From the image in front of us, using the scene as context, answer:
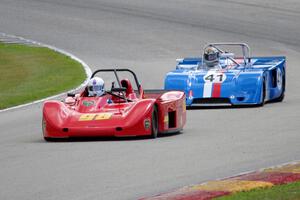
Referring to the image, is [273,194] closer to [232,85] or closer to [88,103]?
[88,103]

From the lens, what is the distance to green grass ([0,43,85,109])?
2253 cm

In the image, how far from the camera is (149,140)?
14.9m

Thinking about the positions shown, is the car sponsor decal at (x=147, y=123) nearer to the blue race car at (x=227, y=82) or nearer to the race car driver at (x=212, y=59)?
the blue race car at (x=227, y=82)

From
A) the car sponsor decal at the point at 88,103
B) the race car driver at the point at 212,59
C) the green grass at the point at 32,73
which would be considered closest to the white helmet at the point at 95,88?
the car sponsor decal at the point at 88,103

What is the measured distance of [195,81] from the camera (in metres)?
20.4

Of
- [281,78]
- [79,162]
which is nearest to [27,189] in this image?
[79,162]

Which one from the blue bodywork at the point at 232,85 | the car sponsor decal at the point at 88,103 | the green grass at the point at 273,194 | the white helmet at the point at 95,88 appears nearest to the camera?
the green grass at the point at 273,194

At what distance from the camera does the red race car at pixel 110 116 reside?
1473 centimetres

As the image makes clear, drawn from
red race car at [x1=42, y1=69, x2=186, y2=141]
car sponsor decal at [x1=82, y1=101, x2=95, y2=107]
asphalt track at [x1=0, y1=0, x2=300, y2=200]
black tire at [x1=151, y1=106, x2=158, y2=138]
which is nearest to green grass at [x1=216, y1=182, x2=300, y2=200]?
asphalt track at [x1=0, y1=0, x2=300, y2=200]

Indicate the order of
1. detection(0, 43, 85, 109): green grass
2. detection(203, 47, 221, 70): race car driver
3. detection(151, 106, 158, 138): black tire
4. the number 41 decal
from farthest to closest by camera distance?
detection(0, 43, 85, 109): green grass
detection(203, 47, 221, 70): race car driver
the number 41 decal
detection(151, 106, 158, 138): black tire

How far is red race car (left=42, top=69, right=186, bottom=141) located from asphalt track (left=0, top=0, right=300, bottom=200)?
0.63 feet

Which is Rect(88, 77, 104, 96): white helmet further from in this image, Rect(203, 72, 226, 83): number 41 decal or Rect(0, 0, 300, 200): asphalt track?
Rect(203, 72, 226, 83): number 41 decal

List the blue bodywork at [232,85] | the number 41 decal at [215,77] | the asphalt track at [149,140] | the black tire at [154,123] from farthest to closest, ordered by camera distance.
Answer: the number 41 decal at [215,77] → the blue bodywork at [232,85] → the black tire at [154,123] → the asphalt track at [149,140]

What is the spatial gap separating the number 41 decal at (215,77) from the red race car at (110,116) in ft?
13.9
